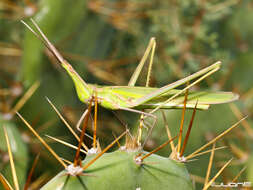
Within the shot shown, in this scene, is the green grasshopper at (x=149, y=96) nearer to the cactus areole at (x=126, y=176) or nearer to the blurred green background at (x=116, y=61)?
the blurred green background at (x=116, y=61)

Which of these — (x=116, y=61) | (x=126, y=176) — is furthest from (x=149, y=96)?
(x=116, y=61)

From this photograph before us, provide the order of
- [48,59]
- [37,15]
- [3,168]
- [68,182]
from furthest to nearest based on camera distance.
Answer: [48,59], [37,15], [3,168], [68,182]

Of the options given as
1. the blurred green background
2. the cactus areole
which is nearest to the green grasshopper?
the blurred green background

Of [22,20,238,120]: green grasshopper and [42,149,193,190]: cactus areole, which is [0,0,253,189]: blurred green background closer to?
[22,20,238,120]: green grasshopper

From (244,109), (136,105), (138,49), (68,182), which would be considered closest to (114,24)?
(138,49)

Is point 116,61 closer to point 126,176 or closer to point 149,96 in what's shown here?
point 149,96

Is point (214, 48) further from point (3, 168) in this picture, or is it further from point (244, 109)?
point (3, 168)

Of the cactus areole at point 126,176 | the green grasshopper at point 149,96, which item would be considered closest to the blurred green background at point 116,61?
the green grasshopper at point 149,96
